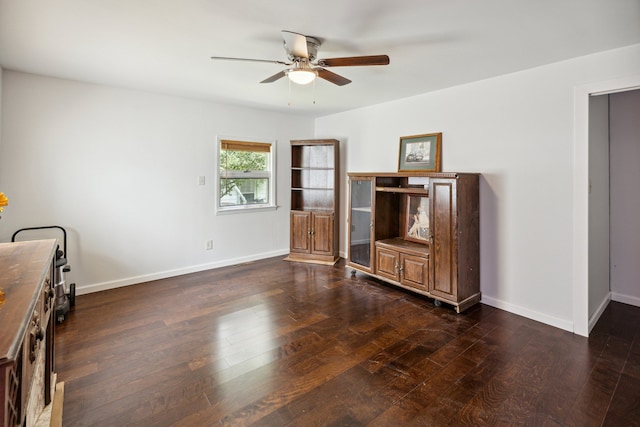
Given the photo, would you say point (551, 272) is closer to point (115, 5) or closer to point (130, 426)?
point (130, 426)

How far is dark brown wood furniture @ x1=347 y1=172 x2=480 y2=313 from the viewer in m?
3.12

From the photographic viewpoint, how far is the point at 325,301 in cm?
342

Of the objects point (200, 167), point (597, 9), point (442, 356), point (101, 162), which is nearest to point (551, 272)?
point (442, 356)

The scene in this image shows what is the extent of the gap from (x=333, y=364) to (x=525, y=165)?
261 centimetres

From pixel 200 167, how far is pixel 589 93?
4436mm

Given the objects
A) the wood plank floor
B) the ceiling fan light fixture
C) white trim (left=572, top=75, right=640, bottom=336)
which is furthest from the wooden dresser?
white trim (left=572, top=75, right=640, bottom=336)

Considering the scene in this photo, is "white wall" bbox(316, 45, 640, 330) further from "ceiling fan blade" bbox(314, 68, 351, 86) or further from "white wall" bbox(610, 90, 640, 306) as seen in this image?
"ceiling fan blade" bbox(314, 68, 351, 86)

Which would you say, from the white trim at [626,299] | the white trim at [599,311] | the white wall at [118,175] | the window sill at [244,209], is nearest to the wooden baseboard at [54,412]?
the white wall at [118,175]

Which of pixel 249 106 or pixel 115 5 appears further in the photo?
pixel 249 106

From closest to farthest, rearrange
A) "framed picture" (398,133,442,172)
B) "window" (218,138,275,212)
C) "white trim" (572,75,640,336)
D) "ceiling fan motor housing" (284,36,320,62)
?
"ceiling fan motor housing" (284,36,320,62) → "white trim" (572,75,640,336) → "framed picture" (398,133,442,172) → "window" (218,138,275,212)

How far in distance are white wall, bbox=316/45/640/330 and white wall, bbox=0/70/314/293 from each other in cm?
309

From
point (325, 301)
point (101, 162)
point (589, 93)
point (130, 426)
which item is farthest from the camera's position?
point (101, 162)

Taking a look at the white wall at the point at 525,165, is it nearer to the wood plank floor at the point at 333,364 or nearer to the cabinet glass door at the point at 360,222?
the wood plank floor at the point at 333,364

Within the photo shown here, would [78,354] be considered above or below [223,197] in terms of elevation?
below
